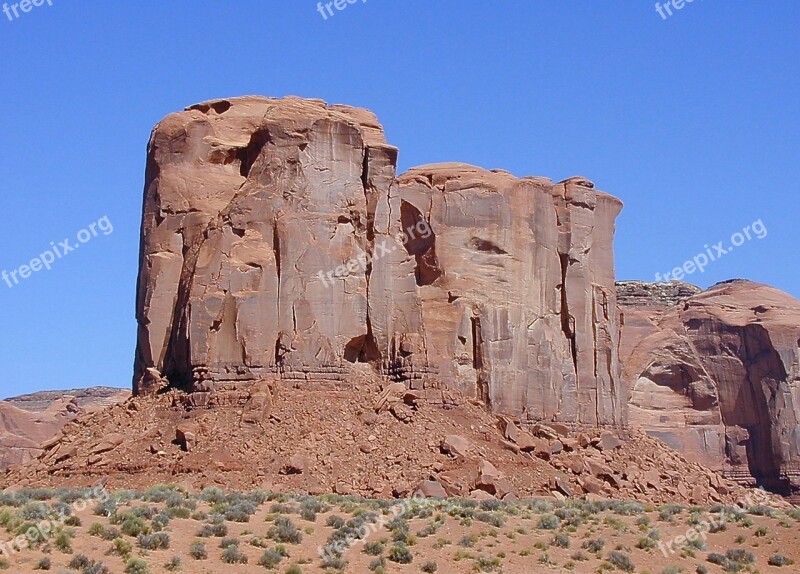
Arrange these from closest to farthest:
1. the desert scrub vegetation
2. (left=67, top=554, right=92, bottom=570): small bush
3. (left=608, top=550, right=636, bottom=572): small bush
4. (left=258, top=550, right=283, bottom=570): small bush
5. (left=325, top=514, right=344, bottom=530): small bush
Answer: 1. (left=67, top=554, right=92, bottom=570): small bush
2. the desert scrub vegetation
3. (left=258, top=550, right=283, bottom=570): small bush
4. (left=608, top=550, right=636, bottom=572): small bush
5. (left=325, top=514, right=344, bottom=530): small bush

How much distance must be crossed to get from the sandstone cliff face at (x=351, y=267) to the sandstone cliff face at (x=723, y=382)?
22.4 metres

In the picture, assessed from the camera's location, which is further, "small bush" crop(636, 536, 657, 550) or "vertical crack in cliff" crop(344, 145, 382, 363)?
"vertical crack in cliff" crop(344, 145, 382, 363)

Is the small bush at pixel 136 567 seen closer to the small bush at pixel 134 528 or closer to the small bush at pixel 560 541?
the small bush at pixel 134 528

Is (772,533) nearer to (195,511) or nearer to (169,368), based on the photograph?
(195,511)

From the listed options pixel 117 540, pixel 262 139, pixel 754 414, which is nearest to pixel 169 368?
pixel 262 139

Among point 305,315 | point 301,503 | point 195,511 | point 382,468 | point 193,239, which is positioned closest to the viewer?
point 195,511

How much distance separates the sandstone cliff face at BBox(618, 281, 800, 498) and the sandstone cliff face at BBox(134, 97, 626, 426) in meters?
22.4

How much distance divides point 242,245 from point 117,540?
848 inches

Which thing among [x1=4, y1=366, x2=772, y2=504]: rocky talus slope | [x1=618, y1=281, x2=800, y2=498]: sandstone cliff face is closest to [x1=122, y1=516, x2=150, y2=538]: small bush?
[x1=4, y1=366, x2=772, y2=504]: rocky talus slope

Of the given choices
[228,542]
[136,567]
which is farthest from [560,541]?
[136,567]

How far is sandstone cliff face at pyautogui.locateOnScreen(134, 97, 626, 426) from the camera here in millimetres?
55625

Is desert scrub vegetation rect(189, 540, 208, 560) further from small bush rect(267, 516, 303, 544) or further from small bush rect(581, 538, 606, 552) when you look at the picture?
small bush rect(581, 538, 606, 552)

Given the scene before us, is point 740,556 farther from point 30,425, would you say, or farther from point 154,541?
point 30,425

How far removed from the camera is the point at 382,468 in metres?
52.3
